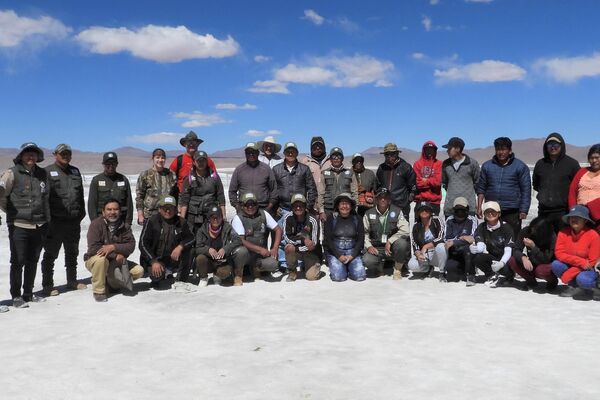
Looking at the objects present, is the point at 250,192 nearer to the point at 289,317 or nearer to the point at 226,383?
the point at 289,317

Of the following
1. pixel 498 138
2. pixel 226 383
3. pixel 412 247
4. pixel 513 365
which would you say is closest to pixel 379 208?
pixel 412 247

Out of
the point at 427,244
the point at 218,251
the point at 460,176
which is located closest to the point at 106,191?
the point at 218,251

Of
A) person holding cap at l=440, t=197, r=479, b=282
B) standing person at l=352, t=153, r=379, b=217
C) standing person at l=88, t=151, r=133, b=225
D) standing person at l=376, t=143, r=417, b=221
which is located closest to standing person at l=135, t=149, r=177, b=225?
standing person at l=88, t=151, r=133, b=225

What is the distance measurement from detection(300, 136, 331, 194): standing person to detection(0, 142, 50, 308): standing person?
400 cm

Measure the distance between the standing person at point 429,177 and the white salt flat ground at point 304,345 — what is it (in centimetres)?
175

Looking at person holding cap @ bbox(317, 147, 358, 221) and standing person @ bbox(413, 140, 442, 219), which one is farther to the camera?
person holding cap @ bbox(317, 147, 358, 221)

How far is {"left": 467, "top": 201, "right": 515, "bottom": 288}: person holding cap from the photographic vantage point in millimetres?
6922

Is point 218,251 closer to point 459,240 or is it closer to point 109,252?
point 109,252

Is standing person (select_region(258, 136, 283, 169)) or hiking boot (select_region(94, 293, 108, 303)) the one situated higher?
standing person (select_region(258, 136, 283, 169))

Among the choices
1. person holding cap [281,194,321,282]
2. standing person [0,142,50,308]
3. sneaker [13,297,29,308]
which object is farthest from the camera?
person holding cap [281,194,321,282]

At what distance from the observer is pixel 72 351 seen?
461 cm

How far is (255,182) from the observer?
7797mm

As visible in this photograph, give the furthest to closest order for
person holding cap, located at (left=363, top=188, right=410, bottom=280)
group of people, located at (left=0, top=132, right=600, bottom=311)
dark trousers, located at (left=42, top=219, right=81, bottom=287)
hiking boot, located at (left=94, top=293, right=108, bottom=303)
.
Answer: person holding cap, located at (left=363, top=188, right=410, bottom=280) < dark trousers, located at (left=42, top=219, right=81, bottom=287) < hiking boot, located at (left=94, top=293, right=108, bottom=303) < group of people, located at (left=0, top=132, right=600, bottom=311)

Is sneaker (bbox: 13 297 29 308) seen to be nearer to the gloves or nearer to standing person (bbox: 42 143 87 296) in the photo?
standing person (bbox: 42 143 87 296)
